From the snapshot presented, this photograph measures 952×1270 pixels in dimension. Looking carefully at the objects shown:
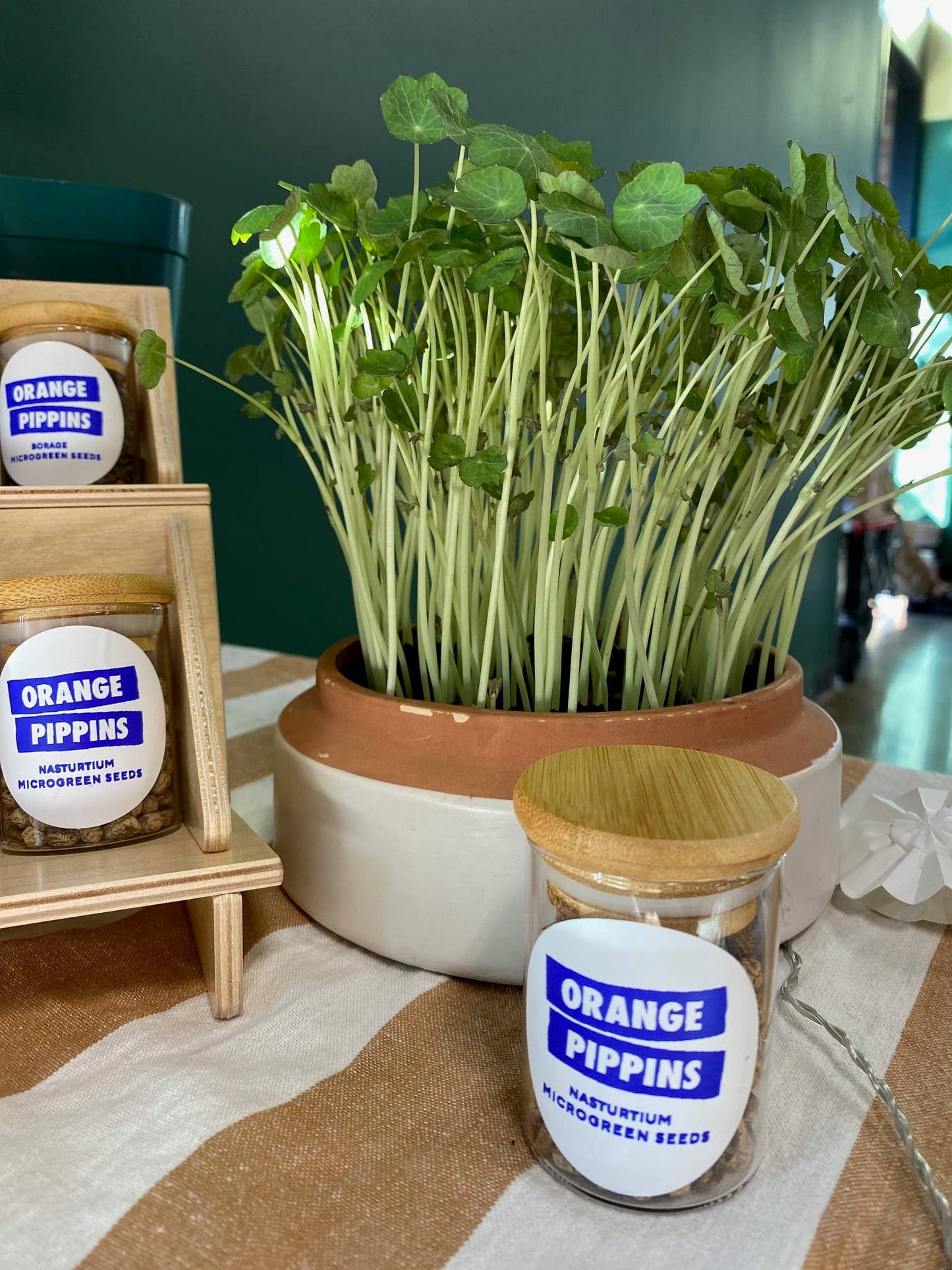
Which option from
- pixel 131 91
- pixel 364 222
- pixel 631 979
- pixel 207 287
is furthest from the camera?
pixel 207 287

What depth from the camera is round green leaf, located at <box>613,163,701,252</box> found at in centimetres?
45

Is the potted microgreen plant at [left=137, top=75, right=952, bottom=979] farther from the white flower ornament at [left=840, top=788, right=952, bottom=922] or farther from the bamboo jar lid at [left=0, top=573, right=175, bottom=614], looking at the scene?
the bamboo jar lid at [left=0, top=573, right=175, bottom=614]

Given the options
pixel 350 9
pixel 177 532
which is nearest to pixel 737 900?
pixel 177 532

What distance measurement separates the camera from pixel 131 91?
1.49m

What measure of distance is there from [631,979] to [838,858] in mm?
374

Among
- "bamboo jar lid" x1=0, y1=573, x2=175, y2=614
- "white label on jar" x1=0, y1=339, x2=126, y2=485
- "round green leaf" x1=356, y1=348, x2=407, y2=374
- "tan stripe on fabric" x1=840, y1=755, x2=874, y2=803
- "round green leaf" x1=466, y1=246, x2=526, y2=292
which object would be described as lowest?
"tan stripe on fabric" x1=840, y1=755, x2=874, y2=803

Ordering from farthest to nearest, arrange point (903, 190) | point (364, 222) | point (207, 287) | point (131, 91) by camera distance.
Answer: point (903, 190) < point (207, 287) < point (131, 91) < point (364, 222)

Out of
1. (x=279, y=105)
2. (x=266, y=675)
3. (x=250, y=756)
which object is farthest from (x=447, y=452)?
(x=279, y=105)

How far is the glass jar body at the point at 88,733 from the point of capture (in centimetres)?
52

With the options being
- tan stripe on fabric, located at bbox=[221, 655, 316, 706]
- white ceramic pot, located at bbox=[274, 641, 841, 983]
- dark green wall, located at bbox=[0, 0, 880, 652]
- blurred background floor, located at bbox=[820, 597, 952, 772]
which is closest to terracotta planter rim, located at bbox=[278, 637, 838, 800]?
white ceramic pot, located at bbox=[274, 641, 841, 983]

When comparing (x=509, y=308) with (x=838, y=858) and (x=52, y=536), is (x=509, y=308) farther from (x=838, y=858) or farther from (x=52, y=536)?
(x=838, y=858)

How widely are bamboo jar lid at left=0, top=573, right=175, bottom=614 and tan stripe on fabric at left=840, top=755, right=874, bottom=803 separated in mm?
655

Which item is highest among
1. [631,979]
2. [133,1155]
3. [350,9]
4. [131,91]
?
[350,9]

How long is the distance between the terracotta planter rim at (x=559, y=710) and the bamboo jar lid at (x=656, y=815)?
12cm
